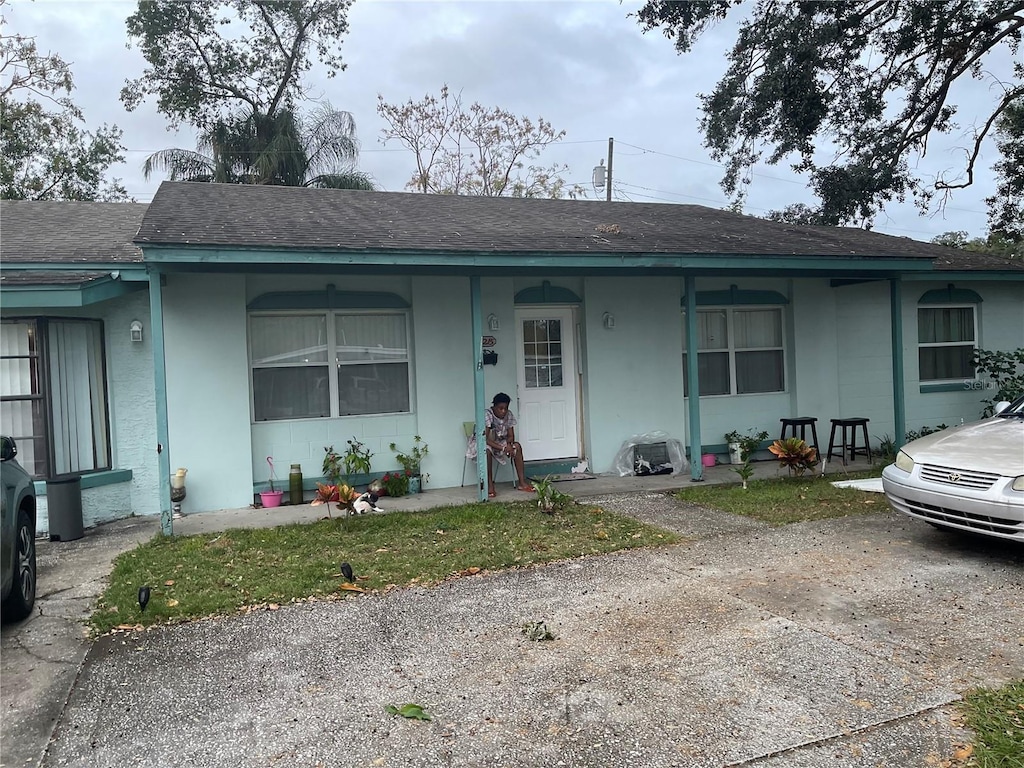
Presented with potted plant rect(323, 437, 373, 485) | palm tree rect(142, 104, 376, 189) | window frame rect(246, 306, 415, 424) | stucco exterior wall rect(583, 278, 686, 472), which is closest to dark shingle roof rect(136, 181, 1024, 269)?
stucco exterior wall rect(583, 278, 686, 472)

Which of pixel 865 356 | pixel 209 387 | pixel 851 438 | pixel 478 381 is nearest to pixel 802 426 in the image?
pixel 851 438

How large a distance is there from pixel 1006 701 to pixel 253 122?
22448 millimetres

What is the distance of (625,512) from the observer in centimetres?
799

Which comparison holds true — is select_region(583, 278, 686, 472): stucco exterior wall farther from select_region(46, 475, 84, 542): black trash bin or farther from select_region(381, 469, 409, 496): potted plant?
select_region(46, 475, 84, 542): black trash bin

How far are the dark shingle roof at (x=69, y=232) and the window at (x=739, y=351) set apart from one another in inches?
291

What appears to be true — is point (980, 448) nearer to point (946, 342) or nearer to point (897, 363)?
point (897, 363)

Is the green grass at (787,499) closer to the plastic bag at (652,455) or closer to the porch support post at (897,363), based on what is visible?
the plastic bag at (652,455)

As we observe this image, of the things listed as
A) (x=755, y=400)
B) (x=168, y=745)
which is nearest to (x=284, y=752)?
(x=168, y=745)

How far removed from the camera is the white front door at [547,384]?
1009 cm

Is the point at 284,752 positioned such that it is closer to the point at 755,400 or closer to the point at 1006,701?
the point at 1006,701

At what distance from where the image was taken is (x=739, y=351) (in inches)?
443

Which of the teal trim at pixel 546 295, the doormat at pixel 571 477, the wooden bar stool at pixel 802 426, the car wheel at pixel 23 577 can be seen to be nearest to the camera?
the car wheel at pixel 23 577

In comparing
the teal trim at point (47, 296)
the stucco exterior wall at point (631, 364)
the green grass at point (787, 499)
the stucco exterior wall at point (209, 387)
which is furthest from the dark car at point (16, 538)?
the stucco exterior wall at point (631, 364)

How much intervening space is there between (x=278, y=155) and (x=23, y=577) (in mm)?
16332
